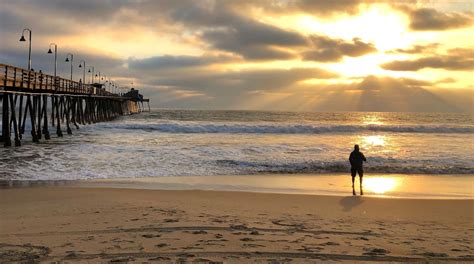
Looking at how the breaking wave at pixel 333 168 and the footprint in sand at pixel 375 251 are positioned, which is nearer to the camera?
the footprint in sand at pixel 375 251

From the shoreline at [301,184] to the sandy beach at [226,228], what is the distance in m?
1.23

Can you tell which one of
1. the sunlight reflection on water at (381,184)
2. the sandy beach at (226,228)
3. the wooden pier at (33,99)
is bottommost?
the sunlight reflection on water at (381,184)

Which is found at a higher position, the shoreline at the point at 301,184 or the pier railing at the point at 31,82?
the pier railing at the point at 31,82

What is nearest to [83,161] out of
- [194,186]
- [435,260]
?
[194,186]

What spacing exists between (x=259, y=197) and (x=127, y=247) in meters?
5.05

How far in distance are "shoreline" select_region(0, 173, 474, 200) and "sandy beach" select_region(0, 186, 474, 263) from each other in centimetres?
123

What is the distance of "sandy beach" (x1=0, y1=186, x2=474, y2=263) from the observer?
5.39 meters

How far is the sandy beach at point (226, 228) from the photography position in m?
5.39

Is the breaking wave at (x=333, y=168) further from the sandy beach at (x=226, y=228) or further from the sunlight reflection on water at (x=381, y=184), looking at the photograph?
the sandy beach at (x=226, y=228)

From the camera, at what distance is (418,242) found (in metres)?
6.21

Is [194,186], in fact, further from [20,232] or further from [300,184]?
[20,232]

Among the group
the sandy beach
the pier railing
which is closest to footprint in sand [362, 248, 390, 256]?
the sandy beach

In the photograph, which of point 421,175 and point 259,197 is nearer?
point 259,197

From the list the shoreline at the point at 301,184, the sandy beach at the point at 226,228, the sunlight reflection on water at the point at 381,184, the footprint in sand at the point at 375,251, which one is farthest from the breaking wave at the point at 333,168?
the footprint in sand at the point at 375,251
